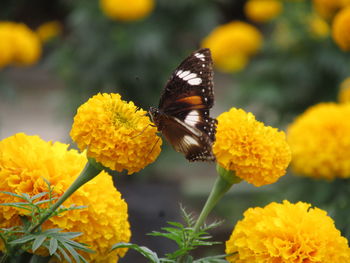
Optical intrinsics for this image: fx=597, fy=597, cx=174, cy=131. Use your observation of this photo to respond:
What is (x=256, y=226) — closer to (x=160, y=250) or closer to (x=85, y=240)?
(x=85, y=240)

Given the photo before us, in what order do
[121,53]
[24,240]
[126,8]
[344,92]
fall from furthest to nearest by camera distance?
[121,53] → [126,8] → [344,92] → [24,240]

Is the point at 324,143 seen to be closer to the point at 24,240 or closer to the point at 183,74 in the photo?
the point at 183,74

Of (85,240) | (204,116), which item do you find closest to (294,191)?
(204,116)

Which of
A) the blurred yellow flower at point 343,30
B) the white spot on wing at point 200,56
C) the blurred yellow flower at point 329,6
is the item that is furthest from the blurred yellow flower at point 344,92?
the white spot on wing at point 200,56

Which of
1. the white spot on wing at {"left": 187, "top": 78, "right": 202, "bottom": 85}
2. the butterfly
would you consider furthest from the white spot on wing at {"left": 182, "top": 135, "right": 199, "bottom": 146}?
the white spot on wing at {"left": 187, "top": 78, "right": 202, "bottom": 85}

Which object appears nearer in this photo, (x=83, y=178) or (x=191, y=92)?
(x=83, y=178)

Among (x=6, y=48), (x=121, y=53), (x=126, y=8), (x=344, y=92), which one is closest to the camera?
(x=344, y=92)

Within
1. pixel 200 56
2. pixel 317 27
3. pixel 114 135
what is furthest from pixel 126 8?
pixel 114 135
